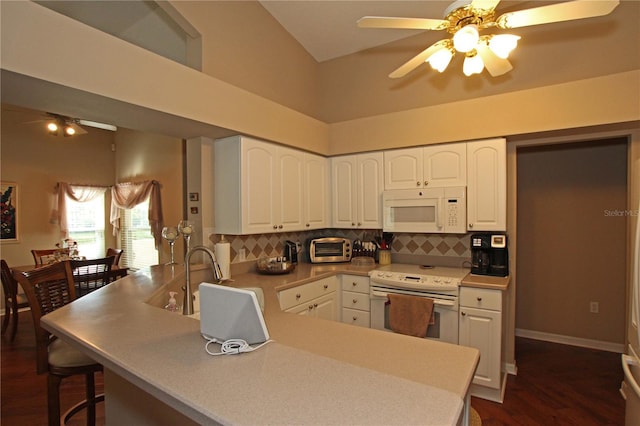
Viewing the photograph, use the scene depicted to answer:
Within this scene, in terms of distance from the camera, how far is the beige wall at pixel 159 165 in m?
5.19

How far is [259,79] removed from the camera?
Answer: 10.1 feet

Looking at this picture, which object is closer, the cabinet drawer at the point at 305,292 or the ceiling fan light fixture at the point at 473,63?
the ceiling fan light fixture at the point at 473,63

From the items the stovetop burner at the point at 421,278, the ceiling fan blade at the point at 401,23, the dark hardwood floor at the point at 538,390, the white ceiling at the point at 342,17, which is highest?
the white ceiling at the point at 342,17

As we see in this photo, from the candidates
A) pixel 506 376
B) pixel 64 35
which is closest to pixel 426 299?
pixel 506 376

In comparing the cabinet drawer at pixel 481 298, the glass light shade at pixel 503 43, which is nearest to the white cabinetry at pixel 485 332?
the cabinet drawer at pixel 481 298

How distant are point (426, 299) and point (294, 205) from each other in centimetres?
151

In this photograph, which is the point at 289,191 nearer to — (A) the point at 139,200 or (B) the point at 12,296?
(B) the point at 12,296

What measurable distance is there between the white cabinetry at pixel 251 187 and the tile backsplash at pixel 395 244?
0.33m

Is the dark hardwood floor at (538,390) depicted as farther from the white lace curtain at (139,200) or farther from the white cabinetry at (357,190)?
the white lace curtain at (139,200)

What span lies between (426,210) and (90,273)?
13.1 ft

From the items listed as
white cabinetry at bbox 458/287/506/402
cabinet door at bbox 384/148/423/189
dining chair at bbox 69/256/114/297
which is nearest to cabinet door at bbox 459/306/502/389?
white cabinetry at bbox 458/287/506/402

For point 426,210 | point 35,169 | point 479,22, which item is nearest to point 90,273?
point 35,169

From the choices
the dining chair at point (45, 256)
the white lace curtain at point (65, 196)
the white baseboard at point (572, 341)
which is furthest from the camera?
the white lace curtain at point (65, 196)

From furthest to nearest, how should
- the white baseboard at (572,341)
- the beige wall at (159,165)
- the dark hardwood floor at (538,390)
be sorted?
the beige wall at (159,165), the white baseboard at (572,341), the dark hardwood floor at (538,390)
